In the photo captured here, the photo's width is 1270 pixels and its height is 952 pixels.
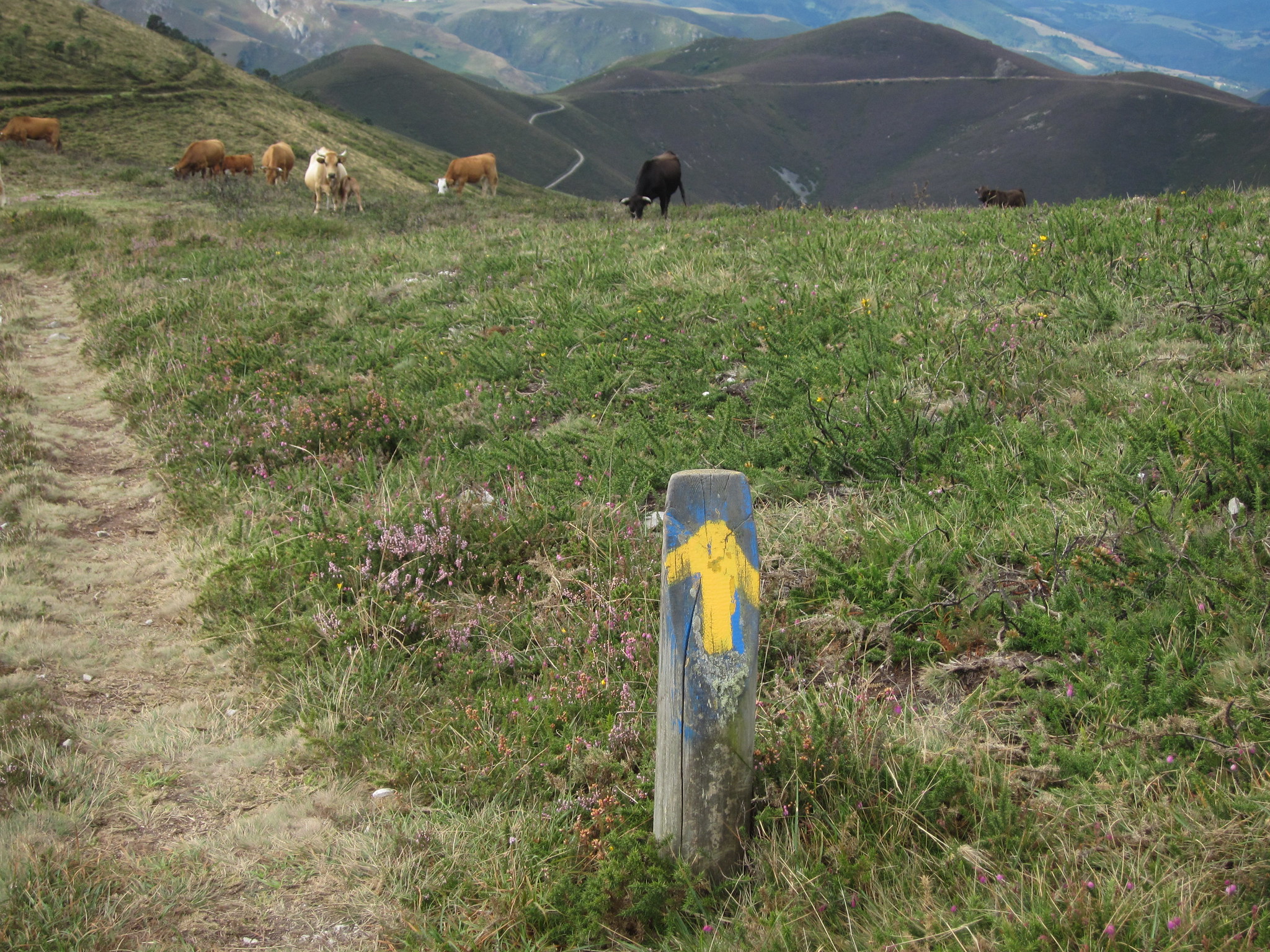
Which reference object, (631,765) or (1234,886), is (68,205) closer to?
(631,765)

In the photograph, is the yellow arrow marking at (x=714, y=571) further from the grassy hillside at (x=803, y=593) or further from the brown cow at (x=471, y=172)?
the brown cow at (x=471, y=172)

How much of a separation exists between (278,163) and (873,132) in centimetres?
17954

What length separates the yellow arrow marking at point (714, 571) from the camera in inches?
95.8

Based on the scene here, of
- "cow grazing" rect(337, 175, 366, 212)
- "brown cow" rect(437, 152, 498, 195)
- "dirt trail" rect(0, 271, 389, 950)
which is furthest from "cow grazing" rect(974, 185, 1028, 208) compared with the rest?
"dirt trail" rect(0, 271, 389, 950)

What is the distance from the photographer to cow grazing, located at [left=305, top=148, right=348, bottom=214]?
21.9 m

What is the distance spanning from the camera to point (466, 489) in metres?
5.61

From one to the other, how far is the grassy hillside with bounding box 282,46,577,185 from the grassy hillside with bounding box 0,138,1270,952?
12796 centimetres

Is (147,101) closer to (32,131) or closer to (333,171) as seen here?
(32,131)

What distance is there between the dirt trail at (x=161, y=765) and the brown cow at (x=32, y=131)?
4151 cm

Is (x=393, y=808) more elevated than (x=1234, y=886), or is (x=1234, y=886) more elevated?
(x=1234, y=886)

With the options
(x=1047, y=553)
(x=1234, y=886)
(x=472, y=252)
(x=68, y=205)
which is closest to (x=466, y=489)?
(x=1047, y=553)

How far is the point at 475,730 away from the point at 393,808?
452 millimetres

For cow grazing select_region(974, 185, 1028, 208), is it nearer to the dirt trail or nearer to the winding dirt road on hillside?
the dirt trail

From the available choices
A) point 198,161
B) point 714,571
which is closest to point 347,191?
point 198,161
